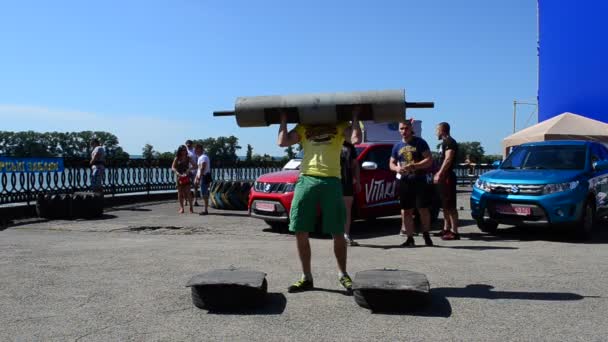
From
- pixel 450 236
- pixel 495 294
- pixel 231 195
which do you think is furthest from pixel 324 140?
pixel 231 195

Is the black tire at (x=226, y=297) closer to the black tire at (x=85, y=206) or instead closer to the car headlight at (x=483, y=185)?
the car headlight at (x=483, y=185)

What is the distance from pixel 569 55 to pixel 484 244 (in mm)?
17857

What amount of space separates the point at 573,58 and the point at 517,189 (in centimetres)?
1660

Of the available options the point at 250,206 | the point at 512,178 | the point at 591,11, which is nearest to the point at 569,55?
the point at 591,11

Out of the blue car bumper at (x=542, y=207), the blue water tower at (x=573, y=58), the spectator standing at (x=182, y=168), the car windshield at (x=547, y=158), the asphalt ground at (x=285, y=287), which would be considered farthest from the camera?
the blue water tower at (x=573, y=58)

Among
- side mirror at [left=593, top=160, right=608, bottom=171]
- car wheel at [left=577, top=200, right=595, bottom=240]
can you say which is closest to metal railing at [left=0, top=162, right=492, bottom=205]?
side mirror at [left=593, top=160, right=608, bottom=171]

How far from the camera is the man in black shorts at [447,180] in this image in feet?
28.4

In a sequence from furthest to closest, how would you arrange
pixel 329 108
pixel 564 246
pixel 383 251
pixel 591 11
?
pixel 591 11
pixel 564 246
pixel 383 251
pixel 329 108

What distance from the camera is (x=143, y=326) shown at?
3.92m

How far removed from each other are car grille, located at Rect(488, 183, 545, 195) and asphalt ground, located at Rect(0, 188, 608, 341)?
78 cm

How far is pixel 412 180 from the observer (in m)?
7.94

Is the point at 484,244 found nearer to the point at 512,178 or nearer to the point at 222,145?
the point at 512,178

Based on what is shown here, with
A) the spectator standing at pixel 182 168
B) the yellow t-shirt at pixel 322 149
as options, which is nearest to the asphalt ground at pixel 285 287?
the yellow t-shirt at pixel 322 149

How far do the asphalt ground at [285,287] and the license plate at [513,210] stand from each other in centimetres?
46
